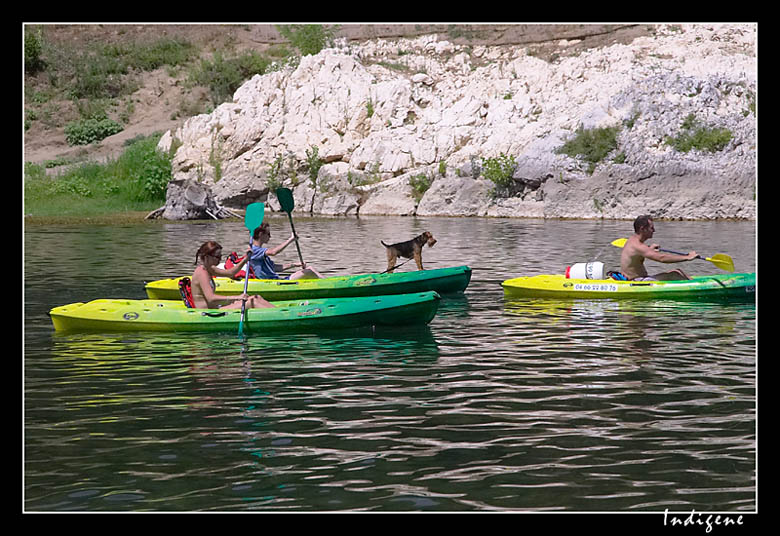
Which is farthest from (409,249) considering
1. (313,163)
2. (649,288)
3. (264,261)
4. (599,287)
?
(313,163)

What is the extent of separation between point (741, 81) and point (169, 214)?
64.5 feet

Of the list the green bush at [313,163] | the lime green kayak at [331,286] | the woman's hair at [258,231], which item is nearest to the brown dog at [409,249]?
the lime green kayak at [331,286]

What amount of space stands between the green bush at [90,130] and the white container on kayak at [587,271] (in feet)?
117

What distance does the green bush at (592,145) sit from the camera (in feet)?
105

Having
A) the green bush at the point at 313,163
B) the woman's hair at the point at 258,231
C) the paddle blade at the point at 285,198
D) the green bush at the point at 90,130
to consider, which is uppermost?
the green bush at the point at 90,130

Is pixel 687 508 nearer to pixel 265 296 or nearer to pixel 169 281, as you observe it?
pixel 265 296

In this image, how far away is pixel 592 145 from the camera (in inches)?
1272

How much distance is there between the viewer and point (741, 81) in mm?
33812

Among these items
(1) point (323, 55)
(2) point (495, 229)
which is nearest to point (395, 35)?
(1) point (323, 55)

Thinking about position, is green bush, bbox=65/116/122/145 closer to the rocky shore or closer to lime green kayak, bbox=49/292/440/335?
the rocky shore

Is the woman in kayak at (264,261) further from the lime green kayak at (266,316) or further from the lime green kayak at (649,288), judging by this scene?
the lime green kayak at (649,288)

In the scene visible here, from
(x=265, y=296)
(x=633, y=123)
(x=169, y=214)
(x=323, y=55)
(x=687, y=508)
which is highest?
(x=323, y=55)

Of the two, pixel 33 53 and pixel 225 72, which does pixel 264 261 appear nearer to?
pixel 225 72

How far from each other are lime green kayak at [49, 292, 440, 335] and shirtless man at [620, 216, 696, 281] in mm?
3490
